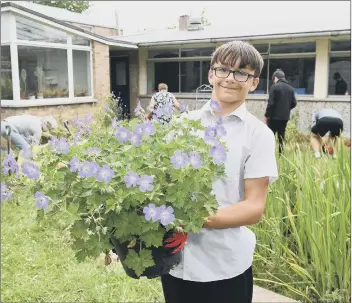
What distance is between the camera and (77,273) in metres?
3.31

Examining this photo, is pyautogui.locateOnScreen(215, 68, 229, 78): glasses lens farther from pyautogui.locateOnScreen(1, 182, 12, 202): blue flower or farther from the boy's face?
pyautogui.locateOnScreen(1, 182, 12, 202): blue flower

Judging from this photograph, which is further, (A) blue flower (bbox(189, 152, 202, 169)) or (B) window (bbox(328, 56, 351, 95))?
(B) window (bbox(328, 56, 351, 95))

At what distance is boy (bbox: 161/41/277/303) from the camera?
4.91 ft

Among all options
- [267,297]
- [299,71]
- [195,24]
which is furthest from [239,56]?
[195,24]

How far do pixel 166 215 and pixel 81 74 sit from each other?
12.0m

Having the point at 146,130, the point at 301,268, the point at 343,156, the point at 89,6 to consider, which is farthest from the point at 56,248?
the point at 89,6

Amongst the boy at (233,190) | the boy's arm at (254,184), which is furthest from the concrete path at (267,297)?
the boy's arm at (254,184)

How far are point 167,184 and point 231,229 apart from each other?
0.40 m

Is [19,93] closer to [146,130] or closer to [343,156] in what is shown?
[343,156]

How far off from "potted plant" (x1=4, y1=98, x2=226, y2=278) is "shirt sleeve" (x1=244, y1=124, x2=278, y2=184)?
0.55 ft

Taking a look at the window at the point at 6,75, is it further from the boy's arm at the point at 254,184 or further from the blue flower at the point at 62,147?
the boy's arm at the point at 254,184

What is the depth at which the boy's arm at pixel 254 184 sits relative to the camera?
1.46m

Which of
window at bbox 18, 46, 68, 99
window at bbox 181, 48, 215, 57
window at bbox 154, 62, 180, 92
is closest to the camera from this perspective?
window at bbox 18, 46, 68, 99

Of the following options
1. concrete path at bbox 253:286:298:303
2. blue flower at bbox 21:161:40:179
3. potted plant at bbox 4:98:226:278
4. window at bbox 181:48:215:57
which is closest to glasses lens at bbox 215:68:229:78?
potted plant at bbox 4:98:226:278
